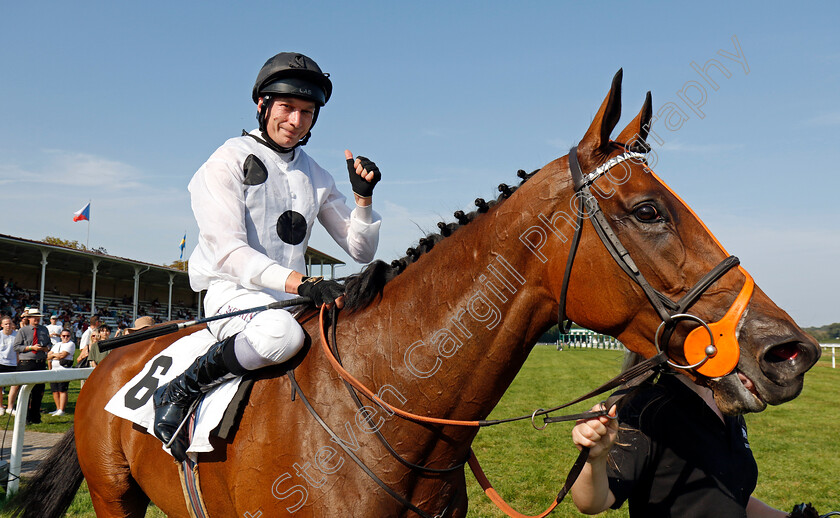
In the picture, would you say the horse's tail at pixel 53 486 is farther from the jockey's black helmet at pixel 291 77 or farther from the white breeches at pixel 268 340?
the jockey's black helmet at pixel 291 77

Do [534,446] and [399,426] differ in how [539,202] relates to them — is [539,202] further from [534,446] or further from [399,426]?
[534,446]

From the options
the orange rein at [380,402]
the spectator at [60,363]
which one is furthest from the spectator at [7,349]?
the orange rein at [380,402]

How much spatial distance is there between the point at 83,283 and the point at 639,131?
43680 mm

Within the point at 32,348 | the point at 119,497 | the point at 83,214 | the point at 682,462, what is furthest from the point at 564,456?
the point at 83,214

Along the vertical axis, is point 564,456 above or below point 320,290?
below

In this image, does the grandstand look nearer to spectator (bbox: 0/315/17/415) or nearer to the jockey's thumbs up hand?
spectator (bbox: 0/315/17/415)

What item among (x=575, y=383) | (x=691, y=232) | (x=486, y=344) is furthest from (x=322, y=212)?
(x=575, y=383)

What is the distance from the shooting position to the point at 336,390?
238cm

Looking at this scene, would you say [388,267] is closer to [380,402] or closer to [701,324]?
[380,402]

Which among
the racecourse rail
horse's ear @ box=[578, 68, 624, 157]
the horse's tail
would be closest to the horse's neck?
horse's ear @ box=[578, 68, 624, 157]

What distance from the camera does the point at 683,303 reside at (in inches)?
77.0

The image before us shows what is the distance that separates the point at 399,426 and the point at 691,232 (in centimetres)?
128

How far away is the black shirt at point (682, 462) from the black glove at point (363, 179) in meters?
1.66

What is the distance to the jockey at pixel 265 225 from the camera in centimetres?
247
